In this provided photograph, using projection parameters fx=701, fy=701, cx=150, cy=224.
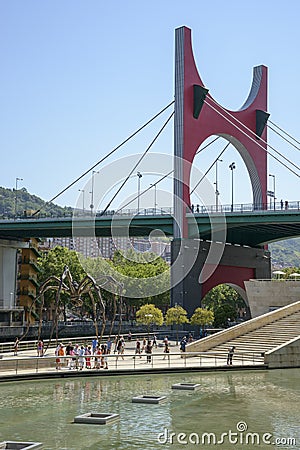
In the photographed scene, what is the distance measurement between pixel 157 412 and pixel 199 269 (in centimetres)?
3735

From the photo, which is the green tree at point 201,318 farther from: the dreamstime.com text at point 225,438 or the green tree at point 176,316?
the dreamstime.com text at point 225,438

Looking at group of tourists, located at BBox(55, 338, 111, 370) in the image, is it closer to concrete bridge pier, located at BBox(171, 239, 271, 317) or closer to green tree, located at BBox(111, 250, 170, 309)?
concrete bridge pier, located at BBox(171, 239, 271, 317)

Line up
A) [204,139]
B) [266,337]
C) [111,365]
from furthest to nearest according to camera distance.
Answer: [204,139], [266,337], [111,365]

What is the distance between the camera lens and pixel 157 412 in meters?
19.0

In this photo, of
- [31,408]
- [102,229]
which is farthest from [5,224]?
[31,408]

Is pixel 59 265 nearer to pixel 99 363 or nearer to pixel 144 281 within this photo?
pixel 144 281

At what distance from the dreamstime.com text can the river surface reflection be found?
0.9 inches

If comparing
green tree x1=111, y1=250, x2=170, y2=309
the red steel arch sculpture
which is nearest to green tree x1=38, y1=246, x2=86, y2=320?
green tree x1=111, y1=250, x2=170, y2=309

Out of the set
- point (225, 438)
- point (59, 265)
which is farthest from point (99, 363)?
point (59, 265)

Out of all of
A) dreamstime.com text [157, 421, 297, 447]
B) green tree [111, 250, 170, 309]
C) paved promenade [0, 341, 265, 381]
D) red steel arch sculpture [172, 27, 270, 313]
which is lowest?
dreamstime.com text [157, 421, 297, 447]

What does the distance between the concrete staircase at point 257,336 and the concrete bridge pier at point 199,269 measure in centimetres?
1690

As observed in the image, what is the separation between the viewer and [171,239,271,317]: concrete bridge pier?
54562 mm

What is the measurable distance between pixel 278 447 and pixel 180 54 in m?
45.6

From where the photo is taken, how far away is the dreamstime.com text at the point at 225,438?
1526 centimetres
